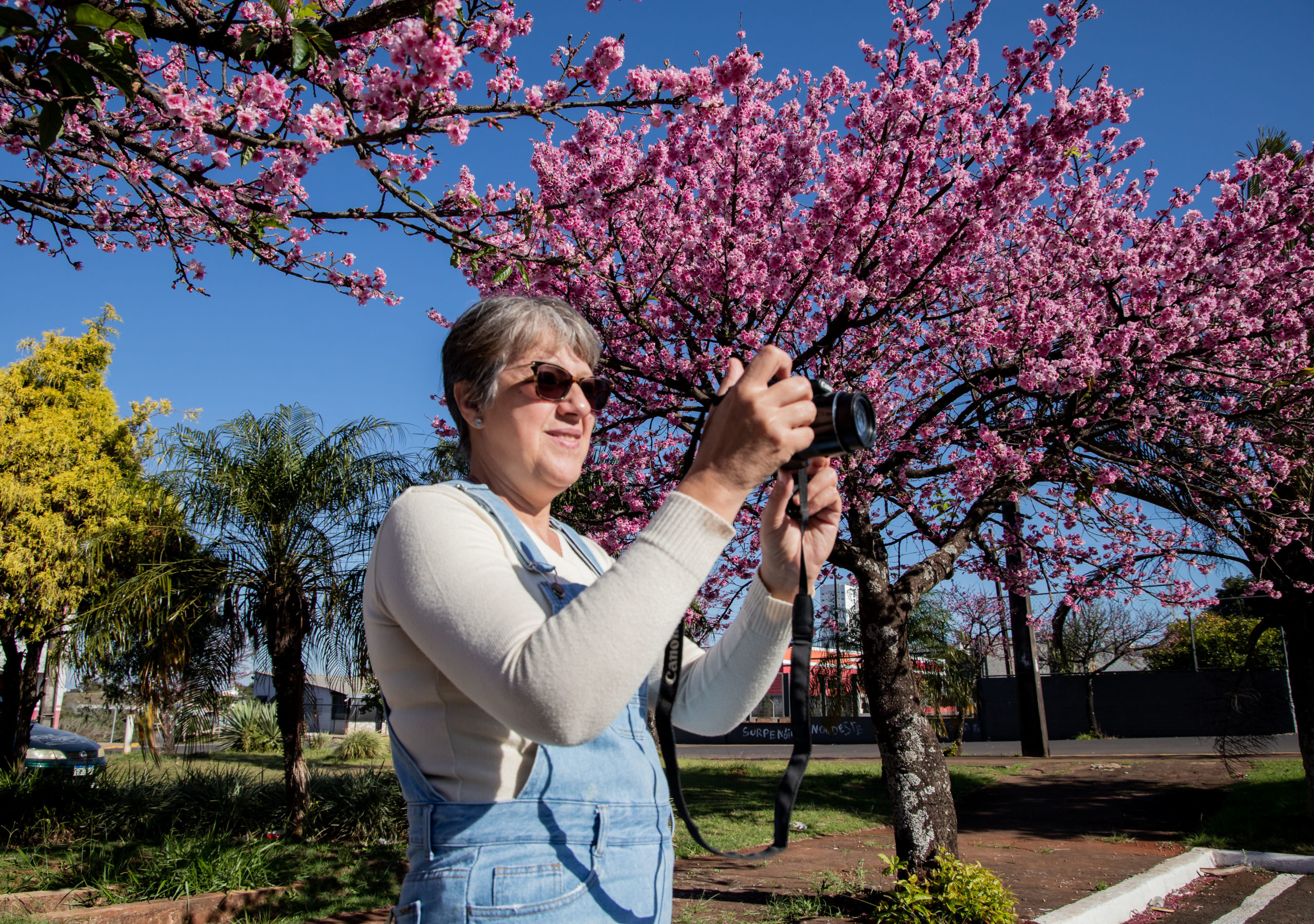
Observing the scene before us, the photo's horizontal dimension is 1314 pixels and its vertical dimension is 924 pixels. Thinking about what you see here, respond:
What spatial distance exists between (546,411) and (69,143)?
14.8 feet

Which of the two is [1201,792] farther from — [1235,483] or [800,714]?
[800,714]

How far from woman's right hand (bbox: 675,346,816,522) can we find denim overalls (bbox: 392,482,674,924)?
1.17 ft

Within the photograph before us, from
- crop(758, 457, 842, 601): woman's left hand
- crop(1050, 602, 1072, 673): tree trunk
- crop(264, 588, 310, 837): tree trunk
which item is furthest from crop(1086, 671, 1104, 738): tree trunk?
crop(758, 457, 842, 601): woman's left hand

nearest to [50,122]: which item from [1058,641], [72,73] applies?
[72,73]

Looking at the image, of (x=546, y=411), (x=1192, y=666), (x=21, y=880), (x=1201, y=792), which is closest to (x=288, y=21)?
(x=546, y=411)

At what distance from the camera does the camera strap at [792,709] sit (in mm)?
1260

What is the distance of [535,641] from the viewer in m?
0.95

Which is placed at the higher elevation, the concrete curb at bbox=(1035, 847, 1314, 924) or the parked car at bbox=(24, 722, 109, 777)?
the parked car at bbox=(24, 722, 109, 777)

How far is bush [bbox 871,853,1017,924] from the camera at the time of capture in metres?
5.29

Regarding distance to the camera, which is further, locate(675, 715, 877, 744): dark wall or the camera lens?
locate(675, 715, 877, 744): dark wall

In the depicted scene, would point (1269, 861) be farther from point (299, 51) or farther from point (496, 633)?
point (299, 51)

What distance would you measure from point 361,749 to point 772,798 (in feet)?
28.8

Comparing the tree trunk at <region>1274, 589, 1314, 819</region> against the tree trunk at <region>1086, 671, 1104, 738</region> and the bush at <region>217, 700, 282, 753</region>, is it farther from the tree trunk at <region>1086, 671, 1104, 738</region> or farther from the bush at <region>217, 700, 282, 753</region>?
the tree trunk at <region>1086, 671, 1104, 738</region>

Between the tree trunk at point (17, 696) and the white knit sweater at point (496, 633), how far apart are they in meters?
11.9
